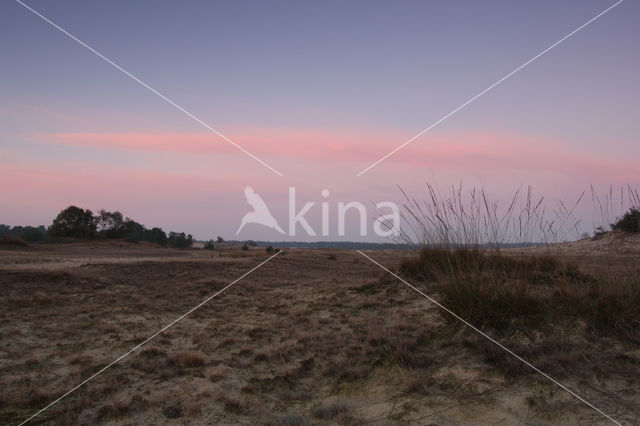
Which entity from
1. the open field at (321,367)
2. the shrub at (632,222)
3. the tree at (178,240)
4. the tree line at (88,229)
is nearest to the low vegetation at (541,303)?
the open field at (321,367)

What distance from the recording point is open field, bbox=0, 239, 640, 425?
3.76 m

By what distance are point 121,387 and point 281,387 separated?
74.4 inches

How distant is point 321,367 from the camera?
16.3ft

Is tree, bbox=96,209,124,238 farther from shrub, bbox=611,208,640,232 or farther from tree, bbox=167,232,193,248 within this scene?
shrub, bbox=611,208,640,232

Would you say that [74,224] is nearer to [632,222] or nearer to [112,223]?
[112,223]

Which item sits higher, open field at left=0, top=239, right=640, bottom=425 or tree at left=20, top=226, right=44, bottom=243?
tree at left=20, top=226, right=44, bottom=243

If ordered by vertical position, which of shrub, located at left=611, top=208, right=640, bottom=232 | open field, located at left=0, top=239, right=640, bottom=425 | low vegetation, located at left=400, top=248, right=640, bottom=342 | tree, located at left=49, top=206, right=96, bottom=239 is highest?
tree, located at left=49, top=206, right=96, bottom=239

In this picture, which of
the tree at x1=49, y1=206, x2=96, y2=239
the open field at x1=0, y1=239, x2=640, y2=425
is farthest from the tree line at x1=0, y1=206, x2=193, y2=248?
the open field at x1=0, y1=239, x2=640, y2=425

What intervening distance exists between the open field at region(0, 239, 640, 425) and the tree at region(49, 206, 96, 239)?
3486 centimetres

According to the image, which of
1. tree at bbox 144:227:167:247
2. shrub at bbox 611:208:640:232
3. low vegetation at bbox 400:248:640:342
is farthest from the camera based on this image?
tree at bbox 144:227:167:247

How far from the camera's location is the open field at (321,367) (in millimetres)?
3756

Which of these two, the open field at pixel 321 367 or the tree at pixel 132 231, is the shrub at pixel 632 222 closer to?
the open field at pixel 321 367

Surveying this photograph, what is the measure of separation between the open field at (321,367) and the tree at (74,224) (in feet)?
114

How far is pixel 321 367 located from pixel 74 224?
41.3m
